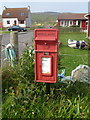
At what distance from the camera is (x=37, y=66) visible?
355 cm

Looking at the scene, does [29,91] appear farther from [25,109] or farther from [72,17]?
[72,17]

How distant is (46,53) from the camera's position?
347cm

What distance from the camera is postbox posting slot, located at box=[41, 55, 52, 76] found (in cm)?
347

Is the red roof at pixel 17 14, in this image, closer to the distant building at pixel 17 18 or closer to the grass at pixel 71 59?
the distant building at pixel 17 18

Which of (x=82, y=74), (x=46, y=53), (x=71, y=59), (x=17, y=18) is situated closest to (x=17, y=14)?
(x=17, y=18)

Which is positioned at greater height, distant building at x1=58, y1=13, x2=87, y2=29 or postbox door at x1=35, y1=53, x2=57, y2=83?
distant building at x1=58, y1=13, x2=87, y2=29

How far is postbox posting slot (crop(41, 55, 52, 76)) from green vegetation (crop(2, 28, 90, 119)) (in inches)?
14.9

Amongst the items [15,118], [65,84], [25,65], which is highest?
[25,65]

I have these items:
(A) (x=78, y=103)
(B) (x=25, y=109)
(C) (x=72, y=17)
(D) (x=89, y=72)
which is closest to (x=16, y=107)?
(B) (x=25, y=109)

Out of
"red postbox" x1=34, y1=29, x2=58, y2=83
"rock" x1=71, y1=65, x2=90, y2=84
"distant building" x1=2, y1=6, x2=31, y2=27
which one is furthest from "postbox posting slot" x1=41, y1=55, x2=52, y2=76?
"distant building" x1=2, y1=6, x2=31, y2=27

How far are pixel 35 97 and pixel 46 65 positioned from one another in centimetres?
61

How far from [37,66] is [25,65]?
0.49 metres

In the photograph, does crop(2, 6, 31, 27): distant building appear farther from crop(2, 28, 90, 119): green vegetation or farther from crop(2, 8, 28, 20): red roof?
crop(2, 28, 90, 119): green vegetation

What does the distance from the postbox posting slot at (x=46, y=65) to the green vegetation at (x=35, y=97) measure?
379 millimetres
